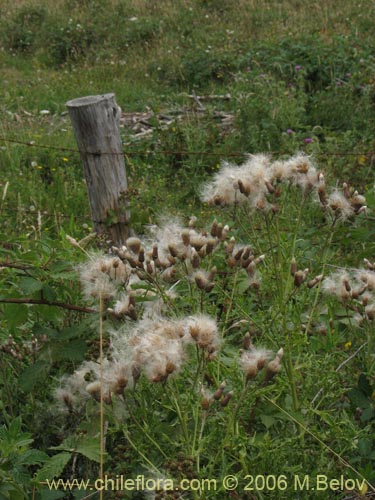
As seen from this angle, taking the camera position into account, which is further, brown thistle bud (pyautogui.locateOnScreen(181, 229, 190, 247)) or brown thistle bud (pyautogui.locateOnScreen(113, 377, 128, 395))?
brown thistle bud (pyautogui.locateOnScreen(181, 229, 190, 247))

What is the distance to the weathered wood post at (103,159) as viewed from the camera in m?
4.64

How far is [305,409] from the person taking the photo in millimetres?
2514

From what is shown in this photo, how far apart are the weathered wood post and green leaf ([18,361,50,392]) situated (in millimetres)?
2036

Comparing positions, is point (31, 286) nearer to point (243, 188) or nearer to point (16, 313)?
point (16, 313)

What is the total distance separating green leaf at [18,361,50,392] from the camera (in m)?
2.84

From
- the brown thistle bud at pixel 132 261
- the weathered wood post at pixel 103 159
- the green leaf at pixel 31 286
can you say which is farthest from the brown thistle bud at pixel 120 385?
the weathered wood post at pixel 103 159

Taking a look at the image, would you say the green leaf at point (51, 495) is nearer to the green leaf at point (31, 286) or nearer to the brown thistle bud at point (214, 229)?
the green leaf at point (31, 286)

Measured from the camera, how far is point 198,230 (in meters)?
4.34

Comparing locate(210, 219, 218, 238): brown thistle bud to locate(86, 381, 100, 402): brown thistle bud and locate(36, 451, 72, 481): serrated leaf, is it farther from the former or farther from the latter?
locate(36, 451, 72, 481): serrated leaf

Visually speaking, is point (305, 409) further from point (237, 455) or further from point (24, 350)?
point (24, 350)

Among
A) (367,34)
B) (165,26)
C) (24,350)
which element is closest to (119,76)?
(165,26)

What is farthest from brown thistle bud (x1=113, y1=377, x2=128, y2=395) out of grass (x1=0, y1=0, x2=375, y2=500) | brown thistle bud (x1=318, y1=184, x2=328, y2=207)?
brown thistle bud (x1=318, y1=184, x2=328, y2=207)

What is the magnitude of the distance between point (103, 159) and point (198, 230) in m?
0.86

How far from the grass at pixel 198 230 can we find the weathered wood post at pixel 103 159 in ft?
0.68
